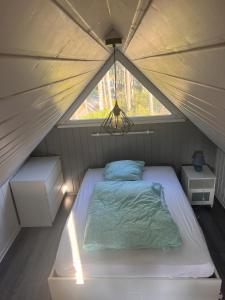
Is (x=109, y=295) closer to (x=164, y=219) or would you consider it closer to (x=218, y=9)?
(x=164, y=219)

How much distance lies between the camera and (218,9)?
0.28 metres

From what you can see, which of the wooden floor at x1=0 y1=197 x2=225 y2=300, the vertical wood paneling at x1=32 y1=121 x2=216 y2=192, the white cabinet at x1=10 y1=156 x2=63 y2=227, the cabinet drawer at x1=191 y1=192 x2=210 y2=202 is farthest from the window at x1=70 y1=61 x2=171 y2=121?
the wooden floor at x1=0 y1=197 x2=225 y2=300

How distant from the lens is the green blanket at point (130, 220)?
6.19ft

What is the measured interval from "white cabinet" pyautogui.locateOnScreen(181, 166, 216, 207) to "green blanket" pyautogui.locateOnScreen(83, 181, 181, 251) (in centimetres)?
65

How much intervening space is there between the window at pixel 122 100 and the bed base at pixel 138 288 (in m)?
2.11

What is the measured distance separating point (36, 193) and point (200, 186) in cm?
206

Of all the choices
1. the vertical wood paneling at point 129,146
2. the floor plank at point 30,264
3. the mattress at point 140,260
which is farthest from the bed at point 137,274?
the vertical wood paneling at point 129,146

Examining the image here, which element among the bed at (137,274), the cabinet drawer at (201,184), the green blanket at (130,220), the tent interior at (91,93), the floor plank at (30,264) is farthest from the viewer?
the cabinet drawer at (201,184)

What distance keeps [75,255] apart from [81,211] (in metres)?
0.58

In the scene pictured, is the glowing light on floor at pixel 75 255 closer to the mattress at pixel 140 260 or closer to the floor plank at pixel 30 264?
the mattress at pixel 140 260

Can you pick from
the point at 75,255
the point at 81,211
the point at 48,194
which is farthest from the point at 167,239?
the point at 48,194

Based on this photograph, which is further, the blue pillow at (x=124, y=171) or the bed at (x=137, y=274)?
the blue pillow at (x=124, y=171)

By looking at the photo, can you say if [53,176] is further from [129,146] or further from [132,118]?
[132,118]

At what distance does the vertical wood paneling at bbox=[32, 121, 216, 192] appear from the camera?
10.9ft
